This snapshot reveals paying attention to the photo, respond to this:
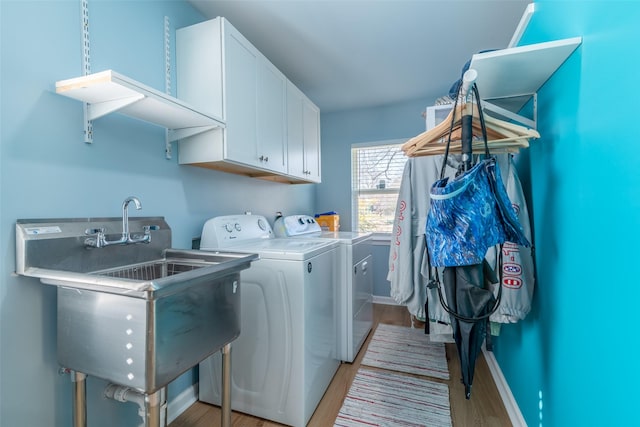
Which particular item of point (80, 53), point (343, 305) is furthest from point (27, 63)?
point (343, 305)

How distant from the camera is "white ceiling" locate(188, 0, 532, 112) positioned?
1.77 metres

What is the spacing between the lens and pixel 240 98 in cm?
170

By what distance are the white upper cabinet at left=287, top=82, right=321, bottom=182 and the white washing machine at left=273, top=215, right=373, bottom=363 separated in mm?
523

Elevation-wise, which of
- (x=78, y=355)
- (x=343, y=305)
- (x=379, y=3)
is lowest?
(x=343, y=305)

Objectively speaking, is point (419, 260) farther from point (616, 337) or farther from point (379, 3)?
point (379, 3)

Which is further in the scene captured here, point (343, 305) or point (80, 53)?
point (343, 305)

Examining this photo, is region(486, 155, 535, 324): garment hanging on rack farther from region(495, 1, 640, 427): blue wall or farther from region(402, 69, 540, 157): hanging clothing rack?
region(402, 69, 540, 157): hanging clothing rack

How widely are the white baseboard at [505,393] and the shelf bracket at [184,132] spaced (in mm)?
2242

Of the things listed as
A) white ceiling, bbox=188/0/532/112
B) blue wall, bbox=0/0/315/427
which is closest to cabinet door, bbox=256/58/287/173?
white ceiling, bbox=188/0/532/112

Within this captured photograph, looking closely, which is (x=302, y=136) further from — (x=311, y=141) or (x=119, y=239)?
(x=119, y=239)

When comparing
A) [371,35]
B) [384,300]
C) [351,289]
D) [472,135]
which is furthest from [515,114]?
[384,300]

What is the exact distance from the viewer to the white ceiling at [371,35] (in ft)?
5.82

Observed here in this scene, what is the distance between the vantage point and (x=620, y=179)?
714 millimetres

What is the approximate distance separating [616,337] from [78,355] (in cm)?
164
